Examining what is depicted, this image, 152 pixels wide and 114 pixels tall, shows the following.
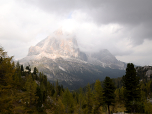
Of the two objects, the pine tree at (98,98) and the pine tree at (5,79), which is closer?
the pine tree at (5,79)

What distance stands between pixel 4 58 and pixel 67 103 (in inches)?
1847

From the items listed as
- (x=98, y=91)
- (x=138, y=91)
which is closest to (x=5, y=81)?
(x=98, y=91)

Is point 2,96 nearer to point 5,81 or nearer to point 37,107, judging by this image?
point 5,81

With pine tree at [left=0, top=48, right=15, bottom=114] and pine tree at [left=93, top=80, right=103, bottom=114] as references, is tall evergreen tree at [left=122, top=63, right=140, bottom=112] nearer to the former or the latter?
pine tree at [left=93, top=80, right=103, bottom=114]

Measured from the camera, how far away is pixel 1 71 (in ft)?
51.4

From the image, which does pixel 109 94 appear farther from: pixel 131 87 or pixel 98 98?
pixel 98 98

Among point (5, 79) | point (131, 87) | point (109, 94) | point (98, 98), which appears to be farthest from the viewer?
point (98, 98)

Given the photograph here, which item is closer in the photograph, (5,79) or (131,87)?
(5,79)

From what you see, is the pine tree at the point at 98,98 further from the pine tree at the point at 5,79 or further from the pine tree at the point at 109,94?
the pine tree at the point at 5,79

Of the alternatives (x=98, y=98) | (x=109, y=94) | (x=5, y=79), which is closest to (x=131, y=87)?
(x=109, y=94)

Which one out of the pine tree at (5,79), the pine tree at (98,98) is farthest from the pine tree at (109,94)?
the pine tree at (5,79)

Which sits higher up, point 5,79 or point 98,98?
point 5,79

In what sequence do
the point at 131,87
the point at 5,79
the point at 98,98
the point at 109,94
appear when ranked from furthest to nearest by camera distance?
the point at 98,98, the point at 109,94, the point at 131,87, the point at 5,79

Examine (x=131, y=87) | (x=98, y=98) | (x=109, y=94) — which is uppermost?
(x=131, y=87)
